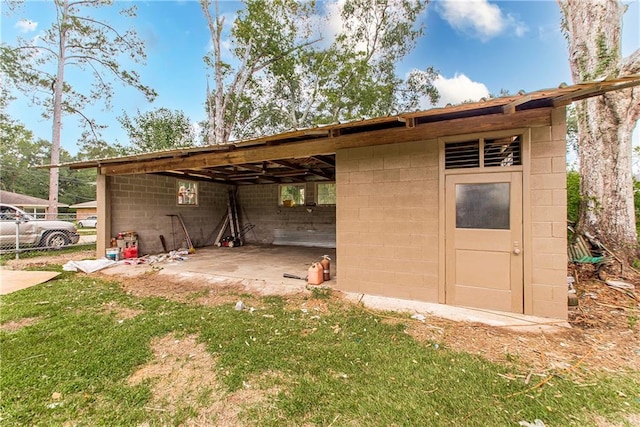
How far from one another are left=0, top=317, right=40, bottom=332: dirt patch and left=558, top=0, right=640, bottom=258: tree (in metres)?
8.23

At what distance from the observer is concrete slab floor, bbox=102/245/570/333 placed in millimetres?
3111

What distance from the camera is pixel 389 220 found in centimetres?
394

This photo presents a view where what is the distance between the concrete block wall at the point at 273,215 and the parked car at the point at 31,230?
5513mm

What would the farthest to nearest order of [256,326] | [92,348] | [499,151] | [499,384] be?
[499,151] → [256,326] → [92,348] → [499,384]

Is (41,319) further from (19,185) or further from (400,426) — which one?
(19,185)

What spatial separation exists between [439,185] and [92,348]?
4.32 m

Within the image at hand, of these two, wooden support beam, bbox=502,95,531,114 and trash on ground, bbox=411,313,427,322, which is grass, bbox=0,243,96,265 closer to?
trash on ground, bbox=411,313,427,322

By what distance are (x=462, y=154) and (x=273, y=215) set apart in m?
7.74

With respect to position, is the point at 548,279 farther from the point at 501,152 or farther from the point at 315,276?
the point at 315,276

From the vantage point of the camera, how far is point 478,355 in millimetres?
2439

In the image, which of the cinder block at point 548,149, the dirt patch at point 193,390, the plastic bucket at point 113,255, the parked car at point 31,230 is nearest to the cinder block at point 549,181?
the cinder block at point 548,149

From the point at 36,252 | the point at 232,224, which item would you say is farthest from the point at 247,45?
the point at 36,252

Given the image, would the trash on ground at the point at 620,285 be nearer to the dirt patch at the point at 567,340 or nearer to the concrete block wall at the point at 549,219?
the dirt patch at the point at 567,340

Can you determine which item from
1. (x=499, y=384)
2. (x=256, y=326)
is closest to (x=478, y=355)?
(x=499, y=384)
